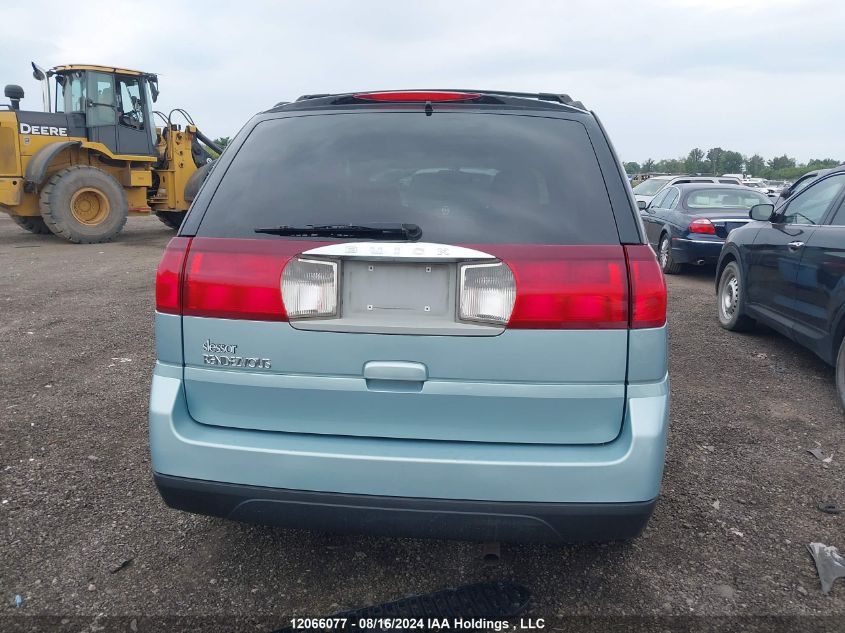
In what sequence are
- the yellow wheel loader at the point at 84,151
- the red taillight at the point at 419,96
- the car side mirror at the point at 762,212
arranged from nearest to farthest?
the red taillight at the point at 419,96 → the car side mirror at the point at 762,212 → the yellow wheel loader at the point at 84,151

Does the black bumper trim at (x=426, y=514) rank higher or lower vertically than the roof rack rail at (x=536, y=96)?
lower

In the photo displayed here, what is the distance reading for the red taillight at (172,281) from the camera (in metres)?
2.22

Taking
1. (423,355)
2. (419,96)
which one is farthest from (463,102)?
(423,355)

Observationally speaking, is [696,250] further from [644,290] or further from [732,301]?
[644,290]

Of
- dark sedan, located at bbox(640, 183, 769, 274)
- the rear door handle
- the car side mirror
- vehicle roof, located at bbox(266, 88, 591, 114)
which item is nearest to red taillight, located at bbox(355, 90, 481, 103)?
vehicle roof, located at bbox(266, 88, 591, 114)

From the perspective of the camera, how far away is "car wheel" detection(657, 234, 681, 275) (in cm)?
1002

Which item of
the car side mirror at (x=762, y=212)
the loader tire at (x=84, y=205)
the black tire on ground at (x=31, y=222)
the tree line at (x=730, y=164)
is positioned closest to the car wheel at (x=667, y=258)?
the car side mirror at (x=762, y=212)

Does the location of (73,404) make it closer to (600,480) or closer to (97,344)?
(97,344)

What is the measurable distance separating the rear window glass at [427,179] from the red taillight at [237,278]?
0.19 feet

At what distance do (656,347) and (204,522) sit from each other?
2101mm

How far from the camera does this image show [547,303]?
2062 mm

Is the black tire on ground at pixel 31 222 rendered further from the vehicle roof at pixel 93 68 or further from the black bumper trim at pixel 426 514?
the black bumper trim at pixel 426 514

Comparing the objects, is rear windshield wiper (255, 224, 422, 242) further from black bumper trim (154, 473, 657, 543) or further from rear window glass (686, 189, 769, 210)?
rear window glass (686, 189, 769, 210)

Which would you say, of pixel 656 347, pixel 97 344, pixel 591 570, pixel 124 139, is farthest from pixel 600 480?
pixel 124 139
